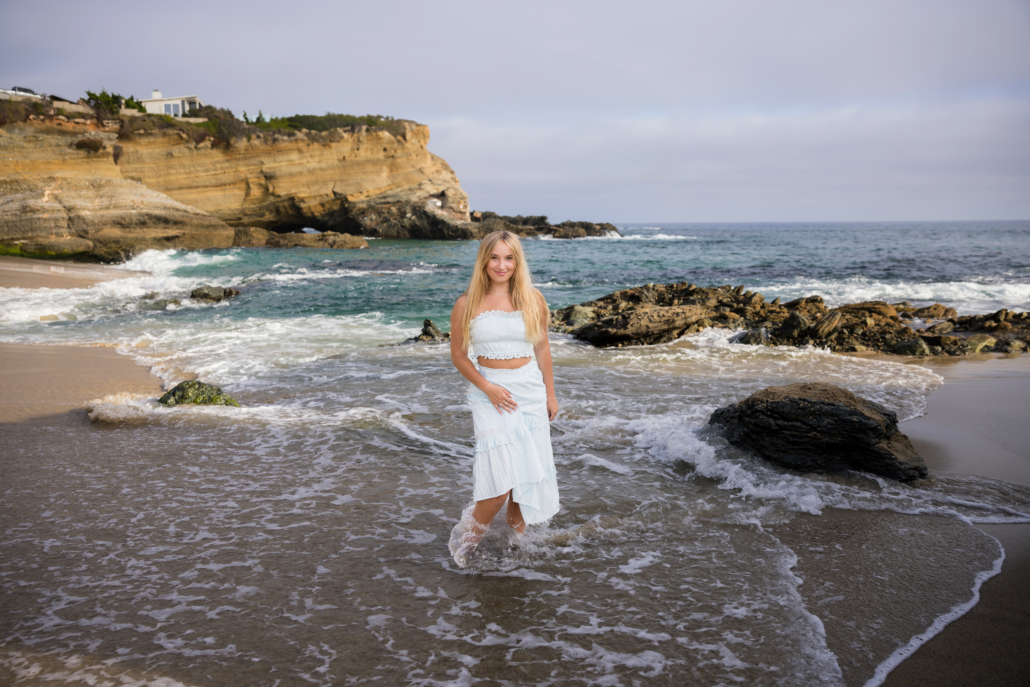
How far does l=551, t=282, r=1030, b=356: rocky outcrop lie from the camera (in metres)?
10.5

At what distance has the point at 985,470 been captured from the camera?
4.79m

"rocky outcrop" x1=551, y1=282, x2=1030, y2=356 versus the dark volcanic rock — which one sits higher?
"rocky outcrop" x1=551, y1=282, x2=1030, y2=356

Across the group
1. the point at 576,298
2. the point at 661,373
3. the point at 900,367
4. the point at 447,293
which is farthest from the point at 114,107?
the point at 900,367

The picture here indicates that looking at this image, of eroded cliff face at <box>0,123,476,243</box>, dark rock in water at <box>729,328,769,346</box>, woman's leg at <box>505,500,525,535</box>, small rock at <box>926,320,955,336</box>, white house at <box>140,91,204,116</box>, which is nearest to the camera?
woman's leg at <box>505,500,525,535</box>

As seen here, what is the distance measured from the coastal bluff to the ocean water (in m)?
32.1

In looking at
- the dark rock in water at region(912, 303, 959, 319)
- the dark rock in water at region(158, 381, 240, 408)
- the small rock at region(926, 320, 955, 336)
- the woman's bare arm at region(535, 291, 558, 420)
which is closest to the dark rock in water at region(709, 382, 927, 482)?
the woman's bare arm at region(535, 291, 558, 420)

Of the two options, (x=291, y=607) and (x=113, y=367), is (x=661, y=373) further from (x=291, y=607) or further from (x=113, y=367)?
(x=113, y=367)

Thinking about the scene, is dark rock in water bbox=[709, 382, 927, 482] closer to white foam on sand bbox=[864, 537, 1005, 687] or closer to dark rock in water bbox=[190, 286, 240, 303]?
white foam on sand bbox=[864, 537, 1005, 687]

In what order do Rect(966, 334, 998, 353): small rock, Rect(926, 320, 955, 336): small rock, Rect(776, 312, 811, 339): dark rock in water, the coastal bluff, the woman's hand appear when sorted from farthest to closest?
the coastal bluff
Rect(926, 320, 955, 336): small rock
Rect(776, 312, 811, 339): dark rock in water
Rect(966, 334, 998, 353): small rock
the woman's hand

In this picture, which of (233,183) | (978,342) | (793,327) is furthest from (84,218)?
(978,342)

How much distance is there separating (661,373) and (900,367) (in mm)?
3693

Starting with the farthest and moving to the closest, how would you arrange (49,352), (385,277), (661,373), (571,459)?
(385,277) → (49,352) → (661,373) → (571,459)

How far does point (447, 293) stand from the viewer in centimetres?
2078

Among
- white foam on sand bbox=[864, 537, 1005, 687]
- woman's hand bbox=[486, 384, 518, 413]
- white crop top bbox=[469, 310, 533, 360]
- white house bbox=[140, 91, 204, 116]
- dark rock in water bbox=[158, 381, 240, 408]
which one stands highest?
white house bbox=[140, 91, 204, 116]
